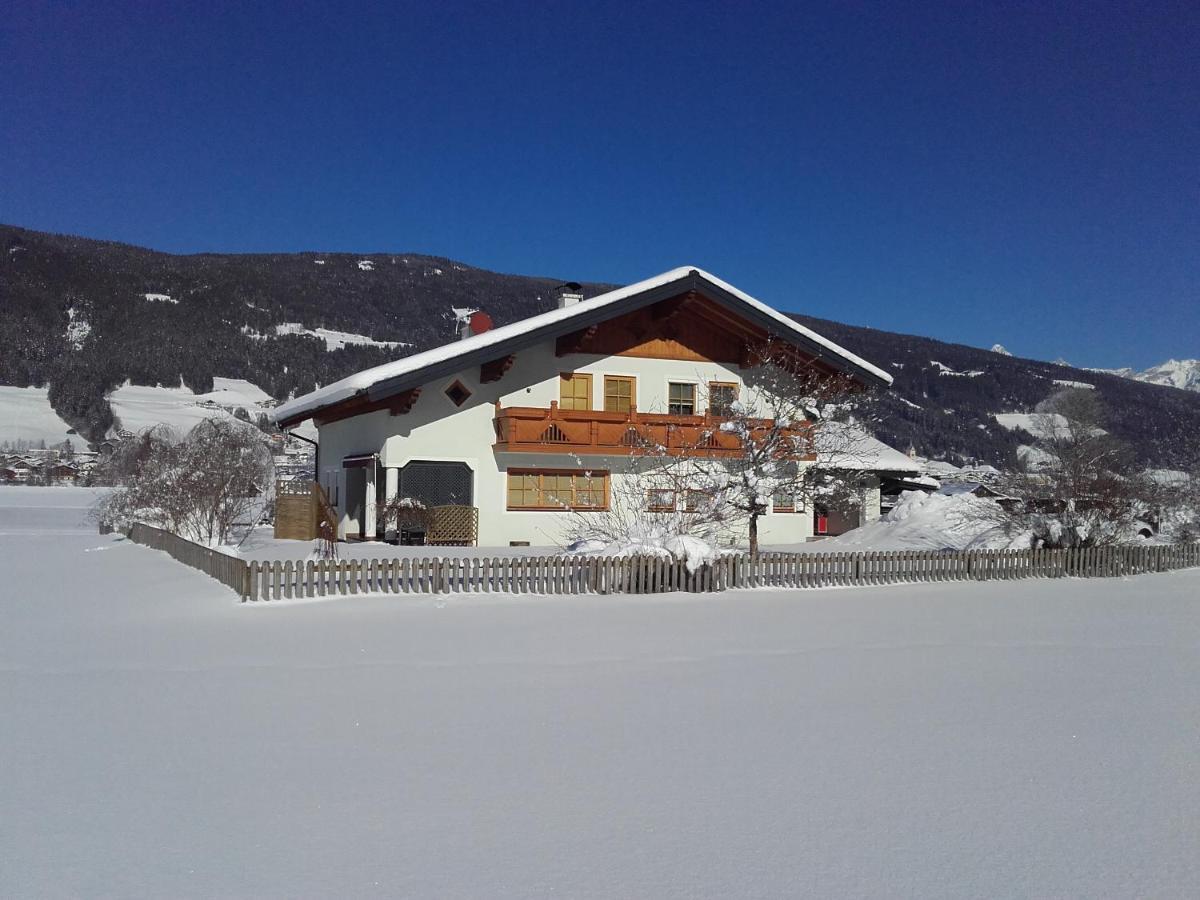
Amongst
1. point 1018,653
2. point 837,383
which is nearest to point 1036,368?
point 837,383

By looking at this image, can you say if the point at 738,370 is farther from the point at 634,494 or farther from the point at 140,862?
the point at 140,862

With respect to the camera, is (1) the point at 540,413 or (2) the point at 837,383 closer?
(1) the point at 540,413

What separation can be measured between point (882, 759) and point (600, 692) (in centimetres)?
276

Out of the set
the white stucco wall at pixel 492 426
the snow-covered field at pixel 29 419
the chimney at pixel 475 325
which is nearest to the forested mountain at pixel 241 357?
the snow-covered field at pixel 29 419

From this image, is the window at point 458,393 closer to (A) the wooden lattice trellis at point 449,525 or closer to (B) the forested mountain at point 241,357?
(A) the wooden lattice trellis at point 449,525

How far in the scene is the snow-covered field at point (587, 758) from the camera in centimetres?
477

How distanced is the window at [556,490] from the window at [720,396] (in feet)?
11.4

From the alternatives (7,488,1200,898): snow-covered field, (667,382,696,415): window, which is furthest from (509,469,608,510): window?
(7,488,1200,898): snow-covered field

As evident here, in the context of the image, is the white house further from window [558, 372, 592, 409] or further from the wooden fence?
the wooden fence

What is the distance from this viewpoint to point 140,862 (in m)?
4.78

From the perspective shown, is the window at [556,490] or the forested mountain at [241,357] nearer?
the window at [556,490]

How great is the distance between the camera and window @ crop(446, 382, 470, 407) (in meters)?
25.3

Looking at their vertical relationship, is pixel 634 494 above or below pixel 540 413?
below

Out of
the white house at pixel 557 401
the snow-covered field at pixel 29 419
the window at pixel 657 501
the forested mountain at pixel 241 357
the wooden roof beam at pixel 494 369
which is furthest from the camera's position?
the forested mountain at pixel 241 357
